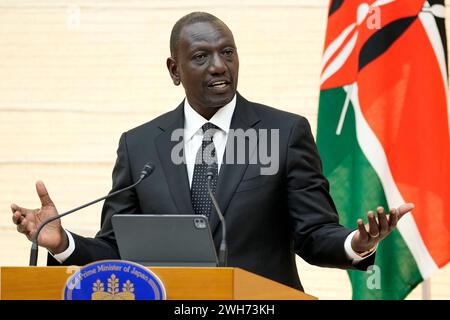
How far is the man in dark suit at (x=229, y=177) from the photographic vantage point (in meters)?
3.04

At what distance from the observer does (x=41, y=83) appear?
191 inches

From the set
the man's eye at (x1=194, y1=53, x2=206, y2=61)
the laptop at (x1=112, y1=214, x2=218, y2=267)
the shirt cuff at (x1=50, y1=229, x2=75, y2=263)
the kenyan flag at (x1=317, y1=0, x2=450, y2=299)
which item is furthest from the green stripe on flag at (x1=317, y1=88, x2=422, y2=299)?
the laptop at (x1=112, y1=214, x2=218, y2=267)

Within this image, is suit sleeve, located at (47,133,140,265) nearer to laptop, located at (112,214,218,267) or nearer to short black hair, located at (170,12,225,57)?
short black hair, located at (170,12,225,57)

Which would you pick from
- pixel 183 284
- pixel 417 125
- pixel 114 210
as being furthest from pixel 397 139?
pixel 183 284

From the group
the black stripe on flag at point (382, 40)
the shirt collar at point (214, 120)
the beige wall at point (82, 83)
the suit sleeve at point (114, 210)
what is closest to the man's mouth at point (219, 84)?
the shirt collar at point (214, 120)

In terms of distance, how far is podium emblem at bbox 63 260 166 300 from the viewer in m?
2.09

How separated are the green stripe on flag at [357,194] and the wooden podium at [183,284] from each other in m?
1.68

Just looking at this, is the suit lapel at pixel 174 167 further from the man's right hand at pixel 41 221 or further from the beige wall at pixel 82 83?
the beige wall at pixel 82 83

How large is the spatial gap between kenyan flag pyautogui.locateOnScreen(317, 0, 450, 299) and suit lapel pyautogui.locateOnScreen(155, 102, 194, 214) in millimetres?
985

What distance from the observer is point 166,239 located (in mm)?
2436

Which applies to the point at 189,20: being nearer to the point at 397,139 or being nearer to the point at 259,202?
the point at 259,202

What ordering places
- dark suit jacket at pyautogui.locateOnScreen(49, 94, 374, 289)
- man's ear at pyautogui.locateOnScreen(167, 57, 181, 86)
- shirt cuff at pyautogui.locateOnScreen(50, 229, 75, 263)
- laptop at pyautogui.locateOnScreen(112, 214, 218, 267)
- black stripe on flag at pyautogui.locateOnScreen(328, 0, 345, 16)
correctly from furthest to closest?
black stripe on flag at pyautogui.locateOnScreen(328, 0, 345, 16)
man's ear at pyautogui.locateOnScreen(167, 57, 181, 86)
dark suit jacket at pyautogui.locateOnScreen(49, 94, 374, 289)
shirt cuff at pyautogui.locateOnScreen(50, 229, 75, 263)
laptop at pyautogui.locateOnScreen(112, 214, 218, 267)
